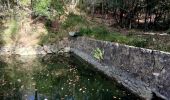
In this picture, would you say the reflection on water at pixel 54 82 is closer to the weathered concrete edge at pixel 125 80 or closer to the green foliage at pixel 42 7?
the weathered concrete edge at pixel 125 80

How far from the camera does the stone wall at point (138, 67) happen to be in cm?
1463

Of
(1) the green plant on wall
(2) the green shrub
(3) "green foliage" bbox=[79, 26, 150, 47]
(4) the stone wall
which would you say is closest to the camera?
(4) the stone wall

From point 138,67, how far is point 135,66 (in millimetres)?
390

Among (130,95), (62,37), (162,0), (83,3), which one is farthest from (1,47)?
(130,95)

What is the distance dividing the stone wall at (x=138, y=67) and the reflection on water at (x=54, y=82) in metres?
0.62

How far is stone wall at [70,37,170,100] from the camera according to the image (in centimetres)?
1463

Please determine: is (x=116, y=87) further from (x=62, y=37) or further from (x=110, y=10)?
(x=110, y=10)

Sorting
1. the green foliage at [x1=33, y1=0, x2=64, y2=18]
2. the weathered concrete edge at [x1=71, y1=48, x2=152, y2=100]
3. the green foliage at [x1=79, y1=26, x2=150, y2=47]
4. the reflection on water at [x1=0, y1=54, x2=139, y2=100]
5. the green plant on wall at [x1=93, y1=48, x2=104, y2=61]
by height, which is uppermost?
the green foliage at [x1=33, y1=0, x2=64, y2=18]

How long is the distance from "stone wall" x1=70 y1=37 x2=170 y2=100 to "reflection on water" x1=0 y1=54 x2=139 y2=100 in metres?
0.62

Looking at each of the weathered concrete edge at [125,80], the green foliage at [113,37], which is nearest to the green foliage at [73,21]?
the green foliage at [113,37]

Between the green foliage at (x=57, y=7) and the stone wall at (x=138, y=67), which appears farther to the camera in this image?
the green foliage at (x=57, y=7)

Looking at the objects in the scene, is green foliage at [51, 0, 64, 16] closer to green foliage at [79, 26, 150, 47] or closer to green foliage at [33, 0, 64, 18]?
green foliage at [33, 0, 64, 18]

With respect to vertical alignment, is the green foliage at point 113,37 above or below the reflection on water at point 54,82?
above

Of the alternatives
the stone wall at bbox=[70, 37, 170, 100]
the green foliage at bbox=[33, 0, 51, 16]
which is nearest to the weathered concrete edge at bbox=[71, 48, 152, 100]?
the stone wall at bbox=[70, 37, 170, 100]
